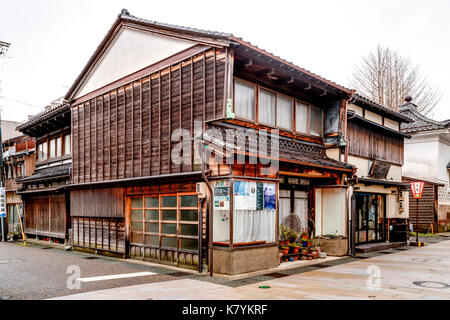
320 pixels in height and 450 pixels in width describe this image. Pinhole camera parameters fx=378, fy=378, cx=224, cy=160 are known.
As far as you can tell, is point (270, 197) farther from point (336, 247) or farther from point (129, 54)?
point (129, 54)

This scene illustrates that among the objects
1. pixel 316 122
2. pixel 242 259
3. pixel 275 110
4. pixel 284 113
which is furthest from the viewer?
pixel 316 122

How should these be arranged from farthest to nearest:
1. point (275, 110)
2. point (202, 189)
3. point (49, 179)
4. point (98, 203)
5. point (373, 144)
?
1. point (49, 179)
2. point (373, 144)
3. point (98, 203)
4. point (275, 110)
5. point (202, 189)

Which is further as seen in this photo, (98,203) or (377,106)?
(377,106)

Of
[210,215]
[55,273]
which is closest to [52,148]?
[55,273]

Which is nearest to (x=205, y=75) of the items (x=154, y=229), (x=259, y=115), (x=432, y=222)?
(x=259, y=115)

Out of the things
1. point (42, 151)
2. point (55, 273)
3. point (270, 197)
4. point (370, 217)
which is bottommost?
point (55, 273)

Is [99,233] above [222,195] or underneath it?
underneath

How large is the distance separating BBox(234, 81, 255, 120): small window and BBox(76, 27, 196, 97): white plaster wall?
2099 millimetres

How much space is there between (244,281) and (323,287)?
80.9 inches

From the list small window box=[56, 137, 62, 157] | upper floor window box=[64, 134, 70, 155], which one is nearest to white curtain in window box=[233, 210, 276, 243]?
upper floor window box=[64, 134, 70, 155]

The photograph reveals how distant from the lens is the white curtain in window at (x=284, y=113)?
Answer: 14.0 m

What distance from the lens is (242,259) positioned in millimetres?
10859

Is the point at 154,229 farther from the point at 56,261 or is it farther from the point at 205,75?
the point at 205,75

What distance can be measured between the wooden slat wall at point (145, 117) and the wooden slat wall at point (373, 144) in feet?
25.1
